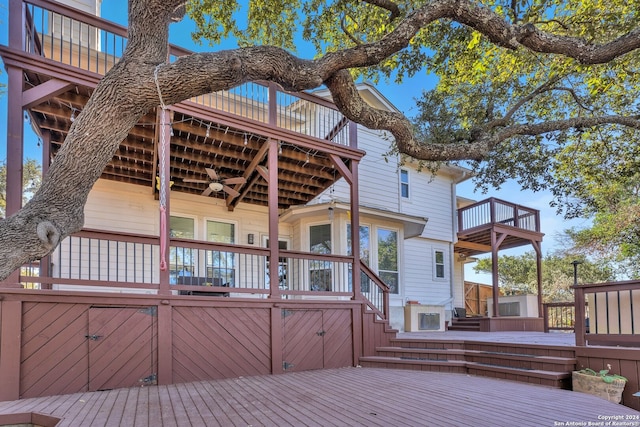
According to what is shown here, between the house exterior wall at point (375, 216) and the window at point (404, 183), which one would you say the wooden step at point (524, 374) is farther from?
the window at point (404, 183)

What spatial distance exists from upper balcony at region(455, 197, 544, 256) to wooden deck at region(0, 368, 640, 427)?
26.2 ft

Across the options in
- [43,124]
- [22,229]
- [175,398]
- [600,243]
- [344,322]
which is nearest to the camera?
[22,229]

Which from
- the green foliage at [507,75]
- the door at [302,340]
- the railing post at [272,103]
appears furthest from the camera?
the green foliage at [507,75]

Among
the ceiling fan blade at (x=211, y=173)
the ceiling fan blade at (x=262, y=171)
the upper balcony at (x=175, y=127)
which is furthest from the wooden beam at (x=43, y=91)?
the ceiling fan blade at (x=262, y=171)

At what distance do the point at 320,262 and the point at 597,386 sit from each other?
5.97 metres

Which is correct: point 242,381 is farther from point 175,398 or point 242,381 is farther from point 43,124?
point 43,124

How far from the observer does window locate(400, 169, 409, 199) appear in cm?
1223

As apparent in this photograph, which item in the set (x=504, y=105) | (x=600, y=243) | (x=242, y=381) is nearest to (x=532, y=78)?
(x=504, y=105)

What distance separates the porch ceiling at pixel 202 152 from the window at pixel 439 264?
212 inches

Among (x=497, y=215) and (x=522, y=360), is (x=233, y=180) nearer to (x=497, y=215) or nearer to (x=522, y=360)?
(x=522, y=360)

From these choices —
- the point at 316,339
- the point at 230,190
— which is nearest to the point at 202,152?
the point at 230,190

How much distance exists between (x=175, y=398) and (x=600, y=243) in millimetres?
12448

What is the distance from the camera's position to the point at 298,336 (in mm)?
6656

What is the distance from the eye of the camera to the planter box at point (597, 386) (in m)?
4.51
